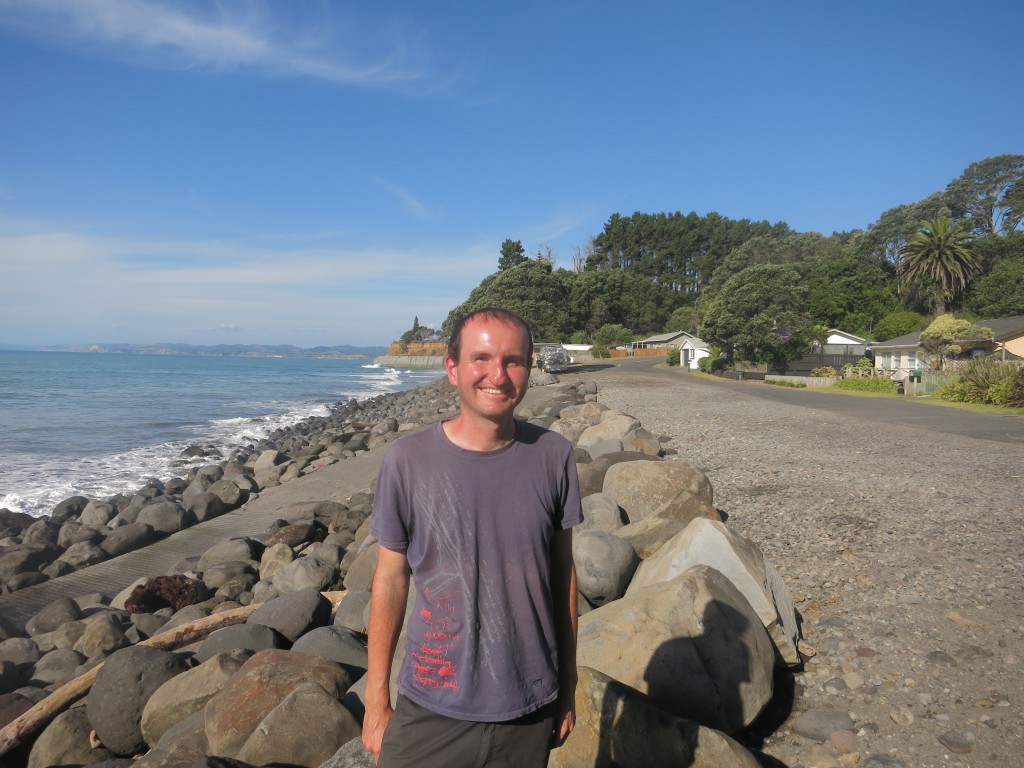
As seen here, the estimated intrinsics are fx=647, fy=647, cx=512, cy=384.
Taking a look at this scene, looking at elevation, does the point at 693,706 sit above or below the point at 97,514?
above

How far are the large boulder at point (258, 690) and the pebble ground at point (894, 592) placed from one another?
90.6 inches

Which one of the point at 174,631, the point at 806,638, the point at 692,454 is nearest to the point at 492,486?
the point at 806,638

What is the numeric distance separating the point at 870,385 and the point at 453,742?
27240 millimetres

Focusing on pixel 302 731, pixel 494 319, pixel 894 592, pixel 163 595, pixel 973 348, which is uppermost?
pixel 494 319

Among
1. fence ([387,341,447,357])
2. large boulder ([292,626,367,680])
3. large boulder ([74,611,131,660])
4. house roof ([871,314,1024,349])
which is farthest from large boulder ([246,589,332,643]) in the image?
fence ([387,341,447,357])

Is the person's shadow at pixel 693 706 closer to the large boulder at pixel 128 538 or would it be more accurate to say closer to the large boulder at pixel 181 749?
the large boulder at pixel 181 749

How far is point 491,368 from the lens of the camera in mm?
1858

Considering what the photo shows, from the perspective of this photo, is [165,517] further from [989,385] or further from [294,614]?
[989,385]

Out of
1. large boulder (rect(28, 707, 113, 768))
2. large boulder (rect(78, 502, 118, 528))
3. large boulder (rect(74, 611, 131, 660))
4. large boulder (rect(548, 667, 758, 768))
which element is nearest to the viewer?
large boulder (rect(548, 667, 758, 768))

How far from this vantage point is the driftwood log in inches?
162

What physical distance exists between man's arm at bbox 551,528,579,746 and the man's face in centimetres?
45

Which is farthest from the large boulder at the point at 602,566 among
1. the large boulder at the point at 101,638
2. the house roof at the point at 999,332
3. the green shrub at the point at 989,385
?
the house roof at the point at 999,332

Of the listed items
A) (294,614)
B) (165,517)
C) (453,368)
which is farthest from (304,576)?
(453,368)

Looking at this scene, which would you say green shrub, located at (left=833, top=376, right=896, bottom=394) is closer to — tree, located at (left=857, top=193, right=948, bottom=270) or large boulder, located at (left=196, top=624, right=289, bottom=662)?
large boulder, located at (left=196, top=624, right=289, bottom=662)
